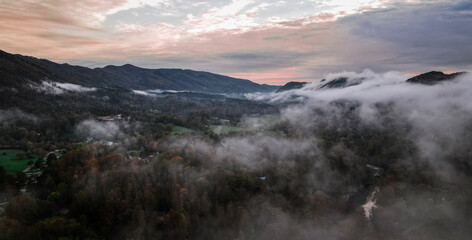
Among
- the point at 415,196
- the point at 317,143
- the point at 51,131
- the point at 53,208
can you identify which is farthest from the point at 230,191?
the point at 51,131

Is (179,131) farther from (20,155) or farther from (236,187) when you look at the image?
(236,187)

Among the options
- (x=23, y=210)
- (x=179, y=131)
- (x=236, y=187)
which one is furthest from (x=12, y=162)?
(x=179, y=131)

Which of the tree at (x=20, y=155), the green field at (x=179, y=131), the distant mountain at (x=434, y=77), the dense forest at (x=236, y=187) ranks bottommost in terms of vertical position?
the dense forest at (x=236, y=187)

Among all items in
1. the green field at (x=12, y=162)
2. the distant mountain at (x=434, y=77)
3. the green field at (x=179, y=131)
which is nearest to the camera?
the green field at (x=12, y=162)

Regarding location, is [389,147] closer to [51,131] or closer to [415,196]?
[415,196]

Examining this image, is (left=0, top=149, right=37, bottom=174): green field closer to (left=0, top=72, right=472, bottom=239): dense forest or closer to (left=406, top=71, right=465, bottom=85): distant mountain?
(left=0, top=72, right=472, bottom=239): dense forest

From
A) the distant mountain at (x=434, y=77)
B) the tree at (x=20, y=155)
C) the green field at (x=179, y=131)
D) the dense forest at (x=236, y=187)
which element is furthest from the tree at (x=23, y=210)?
the distant mountain at (x=434, y=77)

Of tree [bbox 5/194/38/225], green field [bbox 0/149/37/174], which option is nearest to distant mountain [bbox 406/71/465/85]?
tree [bbox 5/194/38/225]

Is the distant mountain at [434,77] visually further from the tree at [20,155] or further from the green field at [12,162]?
the tree at [20,155]
